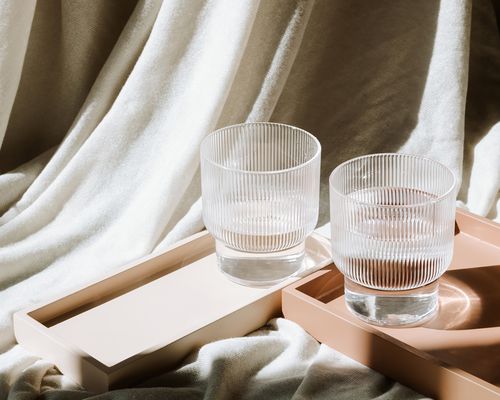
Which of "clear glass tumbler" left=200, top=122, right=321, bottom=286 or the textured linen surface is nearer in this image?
"clear glass tumbler" left=200, top=122, right=321, bottom=286

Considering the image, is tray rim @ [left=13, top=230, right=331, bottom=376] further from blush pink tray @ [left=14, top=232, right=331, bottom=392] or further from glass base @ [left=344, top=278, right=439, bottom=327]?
glass base @ [left=344, top=278, right=439, bottom=327]

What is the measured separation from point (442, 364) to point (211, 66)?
558 mm

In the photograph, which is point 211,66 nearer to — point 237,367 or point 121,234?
point 121,234

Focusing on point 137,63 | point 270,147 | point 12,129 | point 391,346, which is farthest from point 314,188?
point 12,129

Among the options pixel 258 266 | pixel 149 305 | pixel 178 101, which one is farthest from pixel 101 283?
pixel 178 101

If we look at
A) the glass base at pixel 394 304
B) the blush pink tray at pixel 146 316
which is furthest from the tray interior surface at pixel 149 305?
the glass base at pixel 394 304

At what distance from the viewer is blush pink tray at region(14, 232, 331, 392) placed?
1.12 meters

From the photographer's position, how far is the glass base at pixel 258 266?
1.27m

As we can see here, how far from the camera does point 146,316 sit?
47.7 inches

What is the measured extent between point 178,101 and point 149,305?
34 cm

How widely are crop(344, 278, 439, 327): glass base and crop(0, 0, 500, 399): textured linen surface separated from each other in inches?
4.2

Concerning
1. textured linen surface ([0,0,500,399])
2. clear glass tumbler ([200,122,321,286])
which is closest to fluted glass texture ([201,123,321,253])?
clear glass tumbler ([200,122,321,286])

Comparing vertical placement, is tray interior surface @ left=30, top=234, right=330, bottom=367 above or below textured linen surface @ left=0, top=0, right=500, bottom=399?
below

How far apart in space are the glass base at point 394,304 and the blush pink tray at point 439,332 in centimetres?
1
